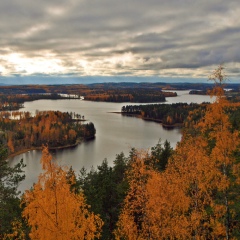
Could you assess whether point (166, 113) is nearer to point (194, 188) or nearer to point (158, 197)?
point (194, 188)

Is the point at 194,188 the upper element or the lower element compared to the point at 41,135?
upper

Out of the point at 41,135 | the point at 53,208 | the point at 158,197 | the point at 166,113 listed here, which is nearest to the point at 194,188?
the point at 158,197

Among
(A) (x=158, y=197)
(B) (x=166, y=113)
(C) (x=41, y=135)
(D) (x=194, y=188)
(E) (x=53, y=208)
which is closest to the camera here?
(E) (x=53, y=208)

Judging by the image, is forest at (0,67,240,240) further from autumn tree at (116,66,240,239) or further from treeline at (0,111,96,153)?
treeline at (0,111,96,153)

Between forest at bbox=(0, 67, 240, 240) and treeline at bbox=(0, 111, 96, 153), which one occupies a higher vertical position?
forest at bbox=(0, 67, 240, 240)

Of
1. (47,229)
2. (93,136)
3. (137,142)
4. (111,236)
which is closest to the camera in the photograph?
(47,229)

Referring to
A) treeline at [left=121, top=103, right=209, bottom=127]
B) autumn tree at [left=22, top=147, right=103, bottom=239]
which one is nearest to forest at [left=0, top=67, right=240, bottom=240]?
autumn tree at [left=22, top=147, right=103, bottom=239]

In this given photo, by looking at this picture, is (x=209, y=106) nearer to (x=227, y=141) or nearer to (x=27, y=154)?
(x=227, y=141)

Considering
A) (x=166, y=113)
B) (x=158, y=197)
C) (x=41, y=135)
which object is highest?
(x=158, y=197)

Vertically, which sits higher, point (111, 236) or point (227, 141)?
point (227, 141)

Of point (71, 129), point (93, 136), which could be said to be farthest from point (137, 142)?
point (71, 129)

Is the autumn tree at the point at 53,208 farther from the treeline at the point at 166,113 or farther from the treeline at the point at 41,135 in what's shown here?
the treeline at the point at 166,113
